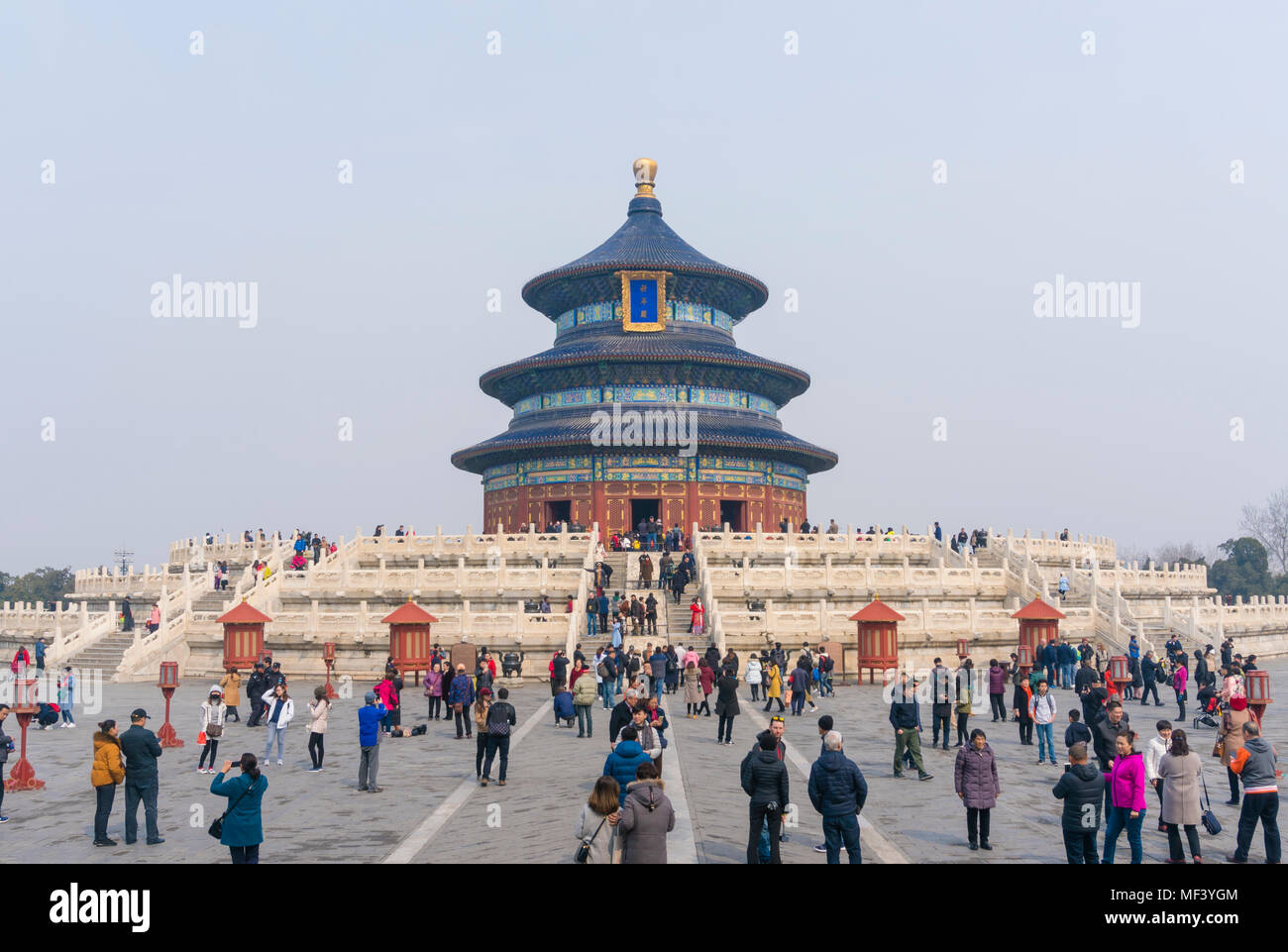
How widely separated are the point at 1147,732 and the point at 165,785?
54.9 ft

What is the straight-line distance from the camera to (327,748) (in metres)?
20.2

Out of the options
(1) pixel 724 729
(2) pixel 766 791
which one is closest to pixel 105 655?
(1) pixel 724 729

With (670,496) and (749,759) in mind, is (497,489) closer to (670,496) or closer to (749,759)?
(670,496)

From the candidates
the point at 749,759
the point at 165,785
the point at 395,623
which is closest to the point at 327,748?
the point at 165,785

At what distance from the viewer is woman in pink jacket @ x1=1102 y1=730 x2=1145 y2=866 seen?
11602 millimetres

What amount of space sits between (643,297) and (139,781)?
154 ft

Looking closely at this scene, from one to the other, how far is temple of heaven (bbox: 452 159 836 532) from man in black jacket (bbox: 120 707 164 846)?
37246mm

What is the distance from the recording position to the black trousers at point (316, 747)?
17922 millimetres

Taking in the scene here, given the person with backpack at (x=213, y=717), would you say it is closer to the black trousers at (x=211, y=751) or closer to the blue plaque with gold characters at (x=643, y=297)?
the black trousers at (x=211, y=751)

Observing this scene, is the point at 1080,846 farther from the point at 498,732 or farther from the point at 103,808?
the point at 103,808

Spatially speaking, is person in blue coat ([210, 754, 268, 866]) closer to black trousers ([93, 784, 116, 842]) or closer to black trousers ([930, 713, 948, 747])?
black trousers ([93, 784, 116, 842])

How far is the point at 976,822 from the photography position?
12867 mm

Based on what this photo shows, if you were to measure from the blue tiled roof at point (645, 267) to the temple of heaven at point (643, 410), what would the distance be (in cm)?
9

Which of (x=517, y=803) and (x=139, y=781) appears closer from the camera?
(x=139, y=781)
